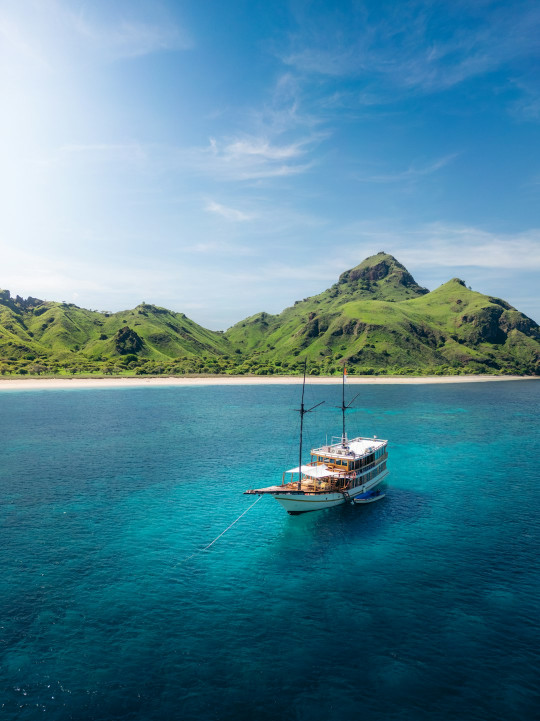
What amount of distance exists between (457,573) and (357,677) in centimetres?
1926

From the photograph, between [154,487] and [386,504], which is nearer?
[386,504]

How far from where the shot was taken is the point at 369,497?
6538 cm

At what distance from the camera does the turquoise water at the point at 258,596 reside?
2705 centimetres

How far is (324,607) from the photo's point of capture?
3650 centimetres

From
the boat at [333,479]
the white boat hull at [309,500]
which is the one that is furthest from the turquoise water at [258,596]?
the boat at [333,479]

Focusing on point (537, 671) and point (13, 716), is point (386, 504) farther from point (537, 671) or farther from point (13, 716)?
point (13, 716)

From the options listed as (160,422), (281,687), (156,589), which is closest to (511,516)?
(281,687)

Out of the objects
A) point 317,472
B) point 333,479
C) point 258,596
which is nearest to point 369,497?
point 333,479

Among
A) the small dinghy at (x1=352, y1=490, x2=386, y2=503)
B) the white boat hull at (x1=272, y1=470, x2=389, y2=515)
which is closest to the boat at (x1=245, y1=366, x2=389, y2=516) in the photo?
the white boat hull at (x1=272, y1=470, x2=389, y2=515)

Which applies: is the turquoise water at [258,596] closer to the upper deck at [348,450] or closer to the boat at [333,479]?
the boat at [333,479]

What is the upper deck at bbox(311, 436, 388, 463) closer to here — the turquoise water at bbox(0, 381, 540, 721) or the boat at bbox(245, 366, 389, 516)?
the boat at bbox(245, 366, 389, 516)

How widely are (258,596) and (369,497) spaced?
31.9 m

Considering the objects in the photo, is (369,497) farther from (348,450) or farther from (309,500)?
(309,500)

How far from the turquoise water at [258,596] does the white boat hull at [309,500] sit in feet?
4.71
